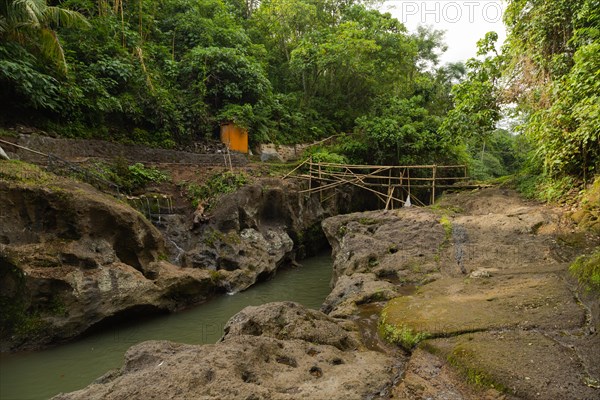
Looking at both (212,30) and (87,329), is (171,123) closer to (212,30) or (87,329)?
(212,30)

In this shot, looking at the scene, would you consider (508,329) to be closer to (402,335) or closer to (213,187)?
(402,335)

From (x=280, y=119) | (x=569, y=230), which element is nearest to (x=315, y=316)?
(x=569, y=230)

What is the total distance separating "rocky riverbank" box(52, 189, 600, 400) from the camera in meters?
2.75

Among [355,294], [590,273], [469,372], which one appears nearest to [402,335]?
[469,372]

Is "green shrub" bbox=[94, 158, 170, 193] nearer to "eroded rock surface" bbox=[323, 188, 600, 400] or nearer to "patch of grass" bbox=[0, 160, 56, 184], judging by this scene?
"patch of grass" bbox=[0, 160, 56, 184]


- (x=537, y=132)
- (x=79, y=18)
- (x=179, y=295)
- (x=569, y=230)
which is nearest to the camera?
(x=569, y=230)

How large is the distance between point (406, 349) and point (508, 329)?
101 centimetres

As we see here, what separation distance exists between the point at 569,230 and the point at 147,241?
9516mm

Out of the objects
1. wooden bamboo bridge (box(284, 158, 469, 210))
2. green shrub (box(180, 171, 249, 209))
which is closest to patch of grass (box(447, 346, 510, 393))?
green shrub (box(180, 171, 249, 209))

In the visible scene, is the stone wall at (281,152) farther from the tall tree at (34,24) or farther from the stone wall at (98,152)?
the tall tree at (34,24)

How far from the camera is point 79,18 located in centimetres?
1141

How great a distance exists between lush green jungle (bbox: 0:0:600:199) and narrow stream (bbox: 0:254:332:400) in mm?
7656

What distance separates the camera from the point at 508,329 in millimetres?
3570

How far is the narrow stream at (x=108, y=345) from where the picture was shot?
5.31 m
